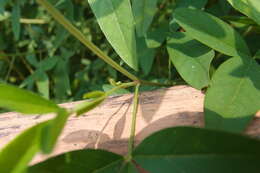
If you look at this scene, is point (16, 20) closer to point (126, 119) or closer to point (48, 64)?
point (48, 64)

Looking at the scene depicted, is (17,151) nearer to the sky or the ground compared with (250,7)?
nearer to the ground

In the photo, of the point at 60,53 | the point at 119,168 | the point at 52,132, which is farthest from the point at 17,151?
the point at 60,53

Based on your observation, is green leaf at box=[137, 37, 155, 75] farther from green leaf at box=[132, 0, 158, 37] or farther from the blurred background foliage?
green leaf at box=[132, 0, 158, 37]

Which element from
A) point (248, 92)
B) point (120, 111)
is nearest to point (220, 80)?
point (248, 92)

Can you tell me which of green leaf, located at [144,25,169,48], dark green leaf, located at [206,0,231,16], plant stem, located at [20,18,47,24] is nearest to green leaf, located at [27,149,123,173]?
green leaf, located at [144,25,169,48]

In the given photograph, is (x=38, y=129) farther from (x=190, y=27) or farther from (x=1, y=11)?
(x=1, y=11)

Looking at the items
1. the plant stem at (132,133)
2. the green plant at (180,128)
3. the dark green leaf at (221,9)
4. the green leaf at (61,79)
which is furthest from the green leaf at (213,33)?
the green leaf at (61,79)
